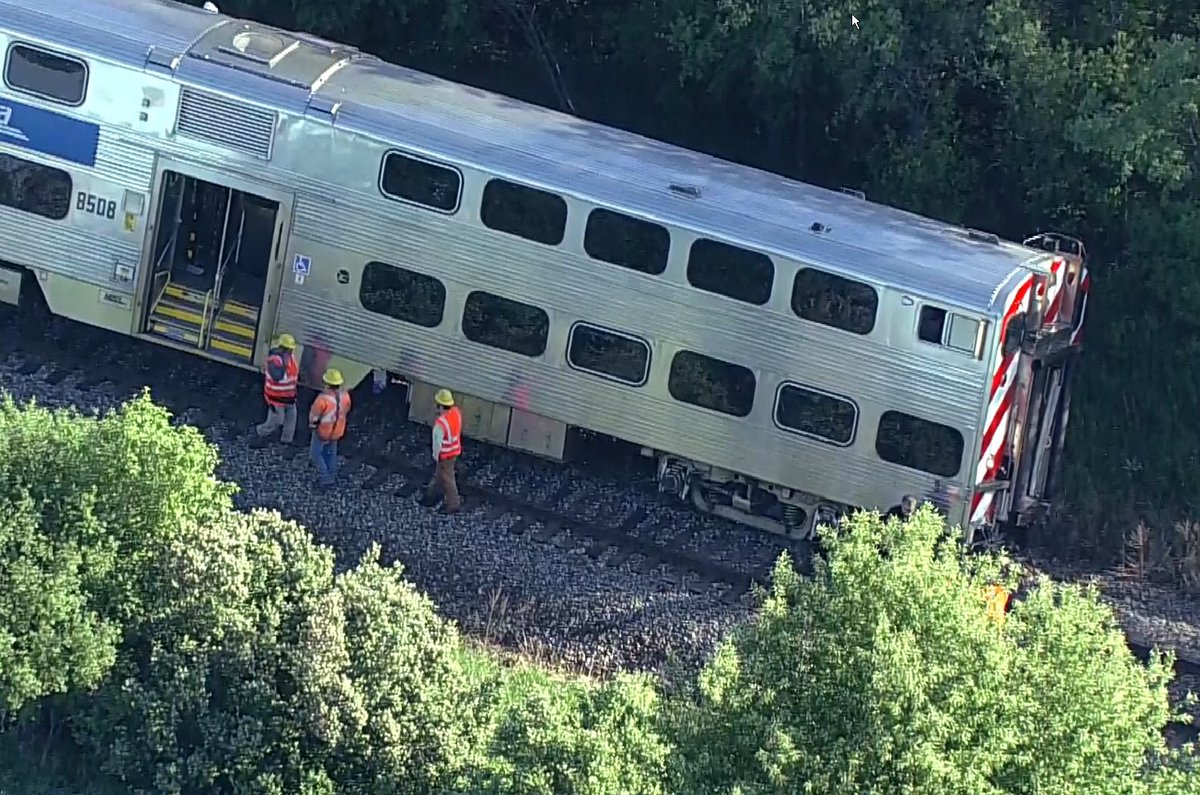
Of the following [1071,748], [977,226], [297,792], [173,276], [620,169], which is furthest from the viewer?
[977,226]

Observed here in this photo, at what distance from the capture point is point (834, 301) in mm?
16656

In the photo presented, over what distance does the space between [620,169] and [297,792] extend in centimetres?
738

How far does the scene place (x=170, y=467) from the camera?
13445 mm

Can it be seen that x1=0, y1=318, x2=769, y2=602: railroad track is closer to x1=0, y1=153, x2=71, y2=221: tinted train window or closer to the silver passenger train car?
the silver passenger train car

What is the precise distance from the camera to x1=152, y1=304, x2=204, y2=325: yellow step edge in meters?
18.3

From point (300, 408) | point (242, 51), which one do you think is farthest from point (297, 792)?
point (242, 51)

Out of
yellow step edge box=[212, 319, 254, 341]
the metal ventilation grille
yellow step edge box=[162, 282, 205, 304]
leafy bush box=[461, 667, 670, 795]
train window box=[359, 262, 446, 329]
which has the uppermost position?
the metal ventilation grille

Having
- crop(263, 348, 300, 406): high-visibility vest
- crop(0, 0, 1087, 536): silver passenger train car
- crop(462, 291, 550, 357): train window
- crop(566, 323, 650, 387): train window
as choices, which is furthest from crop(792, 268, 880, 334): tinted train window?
crop(263, 348, 300, 406): high-visibility vest

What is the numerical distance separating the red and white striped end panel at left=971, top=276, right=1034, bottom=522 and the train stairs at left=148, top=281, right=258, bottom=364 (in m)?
7.75

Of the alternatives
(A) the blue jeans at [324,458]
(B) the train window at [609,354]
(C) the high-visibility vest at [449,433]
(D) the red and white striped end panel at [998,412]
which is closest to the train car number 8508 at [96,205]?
(A) the blue jeans at [324,458]

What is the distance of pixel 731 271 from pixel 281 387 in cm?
488

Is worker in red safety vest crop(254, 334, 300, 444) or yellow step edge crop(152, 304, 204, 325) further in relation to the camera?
yellow step edge crop(152, 304, 204, 325)

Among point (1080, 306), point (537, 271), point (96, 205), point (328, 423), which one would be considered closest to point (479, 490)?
point (328, 423)

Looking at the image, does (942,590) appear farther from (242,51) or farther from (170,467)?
(242,51)
